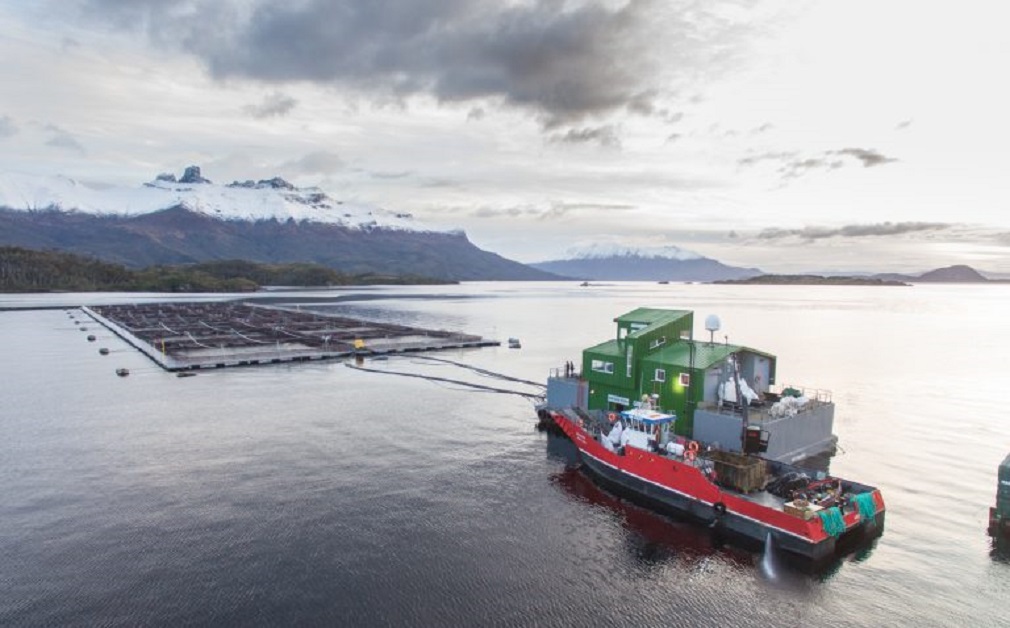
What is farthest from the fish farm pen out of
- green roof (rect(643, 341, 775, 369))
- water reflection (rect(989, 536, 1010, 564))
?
water reflection (rect(989, 536, 1010, 564))

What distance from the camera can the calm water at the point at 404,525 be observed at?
26.8 meters

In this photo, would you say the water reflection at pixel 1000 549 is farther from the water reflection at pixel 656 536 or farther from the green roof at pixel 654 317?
the green roof at pixel 654 317

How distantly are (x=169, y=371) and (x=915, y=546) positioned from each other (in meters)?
87.9

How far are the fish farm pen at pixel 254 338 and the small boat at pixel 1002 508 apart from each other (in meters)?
84.8

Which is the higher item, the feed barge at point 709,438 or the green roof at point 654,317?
the green roof at point 654,317

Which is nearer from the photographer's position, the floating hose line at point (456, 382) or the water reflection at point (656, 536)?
the water reflection at point (656, 536)

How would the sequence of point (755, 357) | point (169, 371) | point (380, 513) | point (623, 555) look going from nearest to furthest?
point (623, 555) < point (380, 513) < point (755, 357) < point (169, 371)

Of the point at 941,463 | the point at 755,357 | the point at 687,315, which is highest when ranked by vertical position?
the point at 687,315

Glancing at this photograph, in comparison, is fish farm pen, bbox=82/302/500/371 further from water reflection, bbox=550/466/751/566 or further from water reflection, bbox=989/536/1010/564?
water reflection, bbox=989/536/1010/564

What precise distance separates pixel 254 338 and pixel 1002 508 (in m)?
114

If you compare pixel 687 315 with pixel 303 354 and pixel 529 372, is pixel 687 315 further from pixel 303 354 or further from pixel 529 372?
pixel 303 354

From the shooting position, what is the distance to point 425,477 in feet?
139

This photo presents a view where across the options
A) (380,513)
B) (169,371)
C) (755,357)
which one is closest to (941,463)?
(755,357)

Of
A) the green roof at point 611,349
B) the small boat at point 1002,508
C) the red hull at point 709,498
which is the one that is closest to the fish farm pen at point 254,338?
the green roof at point 611,349
